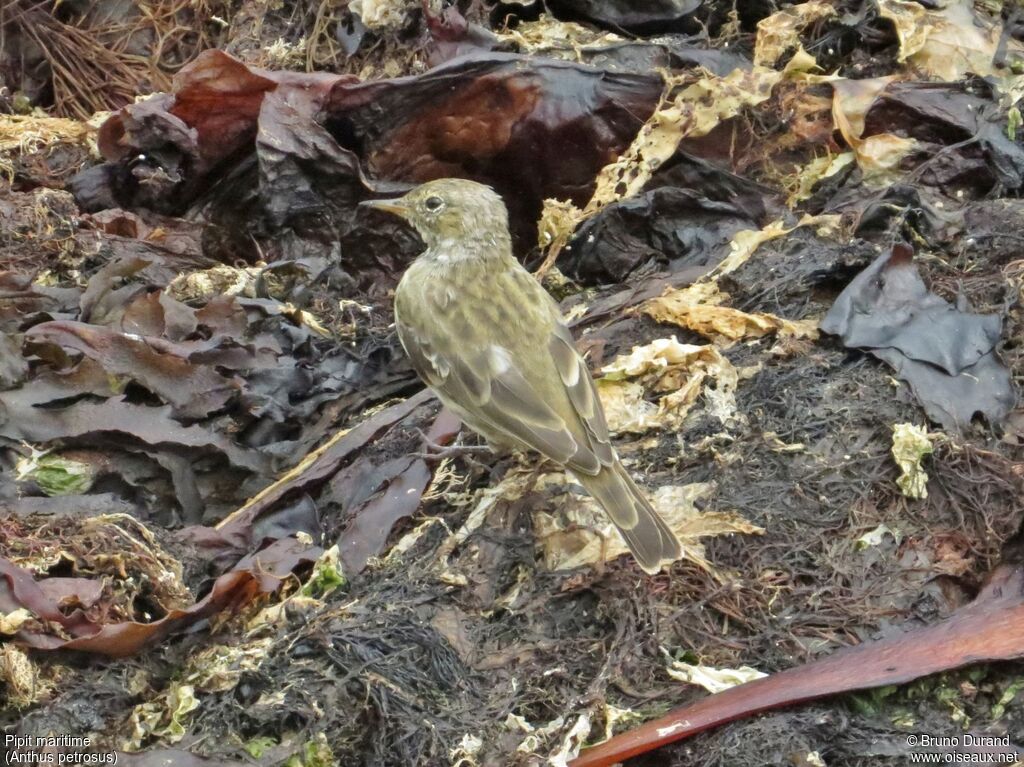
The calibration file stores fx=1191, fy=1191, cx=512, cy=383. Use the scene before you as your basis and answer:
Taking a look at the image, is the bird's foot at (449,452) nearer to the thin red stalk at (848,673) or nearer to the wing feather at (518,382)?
the wing feather at (518,382)

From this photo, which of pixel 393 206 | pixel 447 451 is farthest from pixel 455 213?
pixel 447 451

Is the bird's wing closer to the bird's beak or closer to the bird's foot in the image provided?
the bird's foot

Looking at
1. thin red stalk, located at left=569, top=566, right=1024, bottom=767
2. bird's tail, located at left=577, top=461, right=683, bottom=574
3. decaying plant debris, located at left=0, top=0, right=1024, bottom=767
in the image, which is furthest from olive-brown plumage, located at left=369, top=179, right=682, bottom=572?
thin red stalk, located at left=569, top=566, right=1024, bottom=767

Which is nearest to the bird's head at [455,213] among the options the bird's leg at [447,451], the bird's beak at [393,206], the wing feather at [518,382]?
the bird's beak at [393,206]

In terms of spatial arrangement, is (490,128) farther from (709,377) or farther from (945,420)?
(945,420)

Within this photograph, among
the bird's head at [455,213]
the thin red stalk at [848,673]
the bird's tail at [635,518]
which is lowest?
the thin red stalk at [848,673]

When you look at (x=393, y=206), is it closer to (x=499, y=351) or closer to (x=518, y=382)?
(x=499, y=351)
